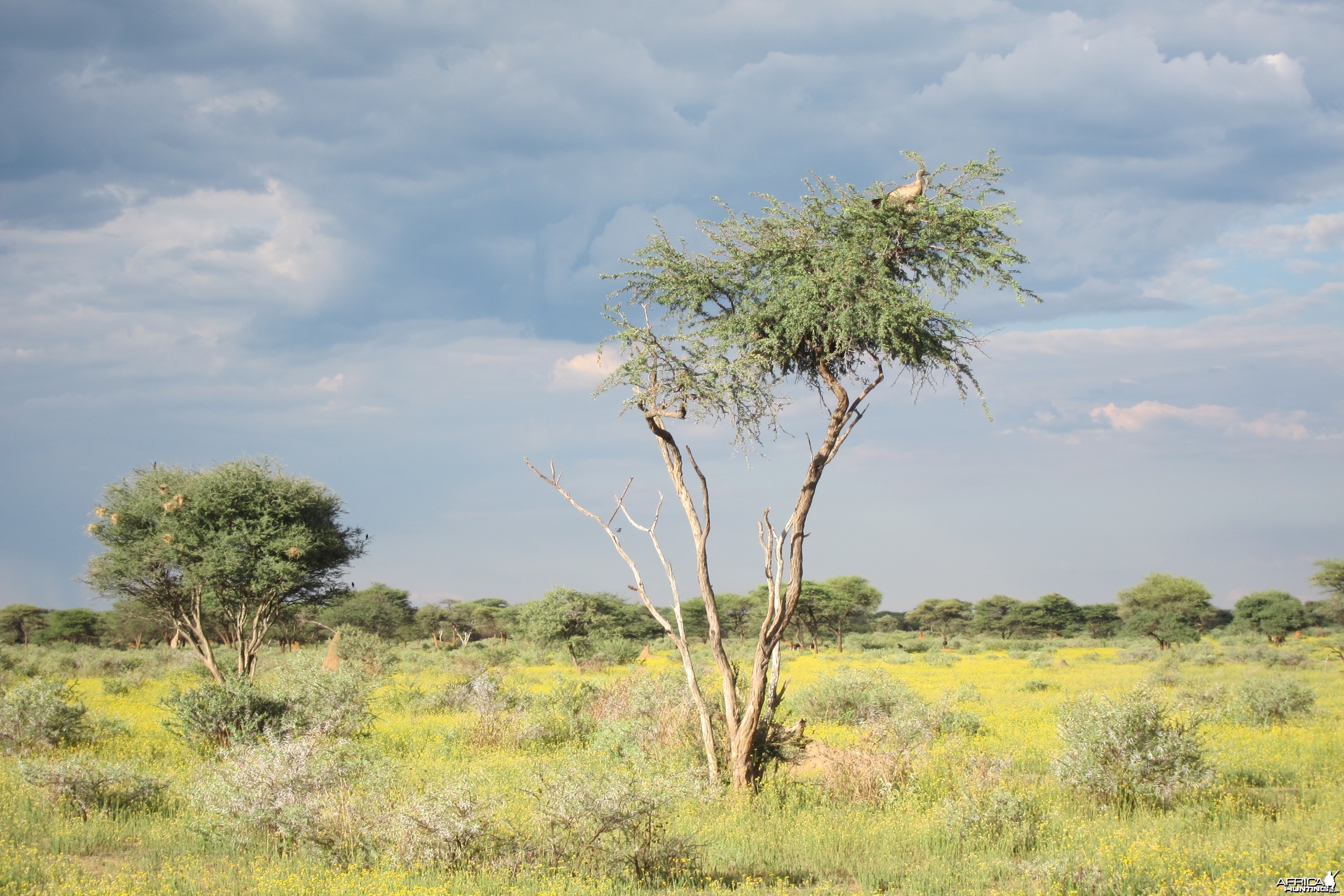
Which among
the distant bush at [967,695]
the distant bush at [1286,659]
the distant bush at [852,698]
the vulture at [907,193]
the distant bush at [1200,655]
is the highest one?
the vulture at [907,193]

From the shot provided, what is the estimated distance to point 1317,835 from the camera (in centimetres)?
890

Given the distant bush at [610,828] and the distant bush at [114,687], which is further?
the distant bush at [114,687]

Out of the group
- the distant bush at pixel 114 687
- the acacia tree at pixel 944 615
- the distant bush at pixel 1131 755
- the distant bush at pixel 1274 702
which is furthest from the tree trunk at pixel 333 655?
the acacia tree at pixel 944 615

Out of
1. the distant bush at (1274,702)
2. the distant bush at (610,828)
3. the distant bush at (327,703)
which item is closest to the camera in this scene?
the distant bush at (610,828)

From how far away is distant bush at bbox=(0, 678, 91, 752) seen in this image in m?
14.4

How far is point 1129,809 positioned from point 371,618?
194ft

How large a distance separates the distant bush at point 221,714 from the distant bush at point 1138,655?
3755 centimetres

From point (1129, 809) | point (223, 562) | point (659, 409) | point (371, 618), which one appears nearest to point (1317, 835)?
point (1129, 809)

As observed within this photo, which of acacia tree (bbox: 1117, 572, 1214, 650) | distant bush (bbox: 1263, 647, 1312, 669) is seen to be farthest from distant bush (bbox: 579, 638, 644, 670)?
acacia tree (bbox: 1117, 572, 1214, 650)

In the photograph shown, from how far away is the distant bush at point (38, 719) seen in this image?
14.4 m

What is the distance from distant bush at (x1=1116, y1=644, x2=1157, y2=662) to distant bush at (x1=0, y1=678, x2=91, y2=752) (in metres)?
40.4

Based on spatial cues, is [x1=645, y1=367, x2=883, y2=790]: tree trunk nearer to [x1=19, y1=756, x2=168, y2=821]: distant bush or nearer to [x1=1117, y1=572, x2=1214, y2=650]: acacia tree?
[x1=19, y1=756, x2=168, y2=821]: distant bush

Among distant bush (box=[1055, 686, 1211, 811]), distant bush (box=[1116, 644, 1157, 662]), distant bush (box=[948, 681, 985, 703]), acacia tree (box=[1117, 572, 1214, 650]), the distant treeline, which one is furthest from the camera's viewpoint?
acacia tree (box=[1117, 572, 1214, 650])

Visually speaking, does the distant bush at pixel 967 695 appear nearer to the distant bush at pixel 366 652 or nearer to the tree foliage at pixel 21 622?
the distant bush at pixel 366 652
